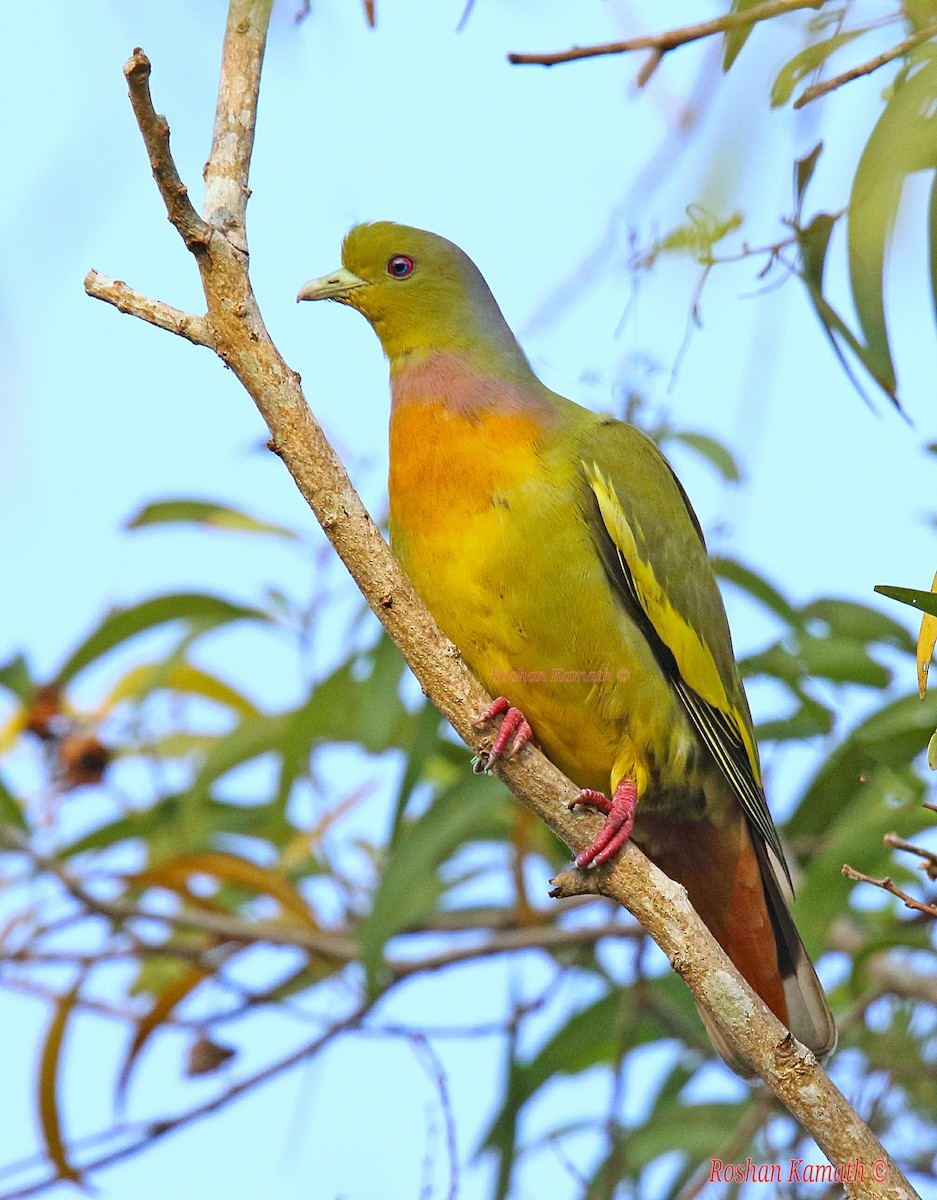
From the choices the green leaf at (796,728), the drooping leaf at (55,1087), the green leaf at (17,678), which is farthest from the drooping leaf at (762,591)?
the drooping leaf at (55,1087)

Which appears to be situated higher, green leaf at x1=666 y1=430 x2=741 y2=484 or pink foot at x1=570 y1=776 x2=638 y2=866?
green leaf at x1=666 y1=430 x2=741 y2=484

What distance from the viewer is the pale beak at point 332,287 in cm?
355

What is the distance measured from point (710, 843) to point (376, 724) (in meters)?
0.96

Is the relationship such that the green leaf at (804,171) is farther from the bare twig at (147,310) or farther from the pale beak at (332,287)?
the pale beak at (332,287)

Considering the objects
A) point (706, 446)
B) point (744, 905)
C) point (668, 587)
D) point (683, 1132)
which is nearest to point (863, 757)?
point (744, 905)

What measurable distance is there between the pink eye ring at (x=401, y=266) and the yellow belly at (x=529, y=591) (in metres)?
0.54

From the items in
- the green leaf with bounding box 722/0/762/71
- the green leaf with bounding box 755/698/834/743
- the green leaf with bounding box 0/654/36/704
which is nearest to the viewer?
the green leaf with bounding box 722/0/762/71

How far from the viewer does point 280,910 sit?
181 inches

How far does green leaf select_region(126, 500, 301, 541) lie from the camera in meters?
4.55

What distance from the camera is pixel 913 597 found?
75.6 inches

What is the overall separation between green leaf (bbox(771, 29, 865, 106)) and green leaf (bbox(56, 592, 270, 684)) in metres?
3.24

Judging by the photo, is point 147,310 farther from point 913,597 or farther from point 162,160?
point 913,597

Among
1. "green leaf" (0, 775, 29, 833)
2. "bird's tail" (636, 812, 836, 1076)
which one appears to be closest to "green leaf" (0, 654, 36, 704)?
"green leaf" (0, 775, 29, 833)

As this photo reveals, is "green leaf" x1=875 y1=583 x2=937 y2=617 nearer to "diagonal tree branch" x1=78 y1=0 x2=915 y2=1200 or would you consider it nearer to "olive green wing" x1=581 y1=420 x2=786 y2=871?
"diagonal tree branch" x1=78 y1=0 x2=915 y2=1200
